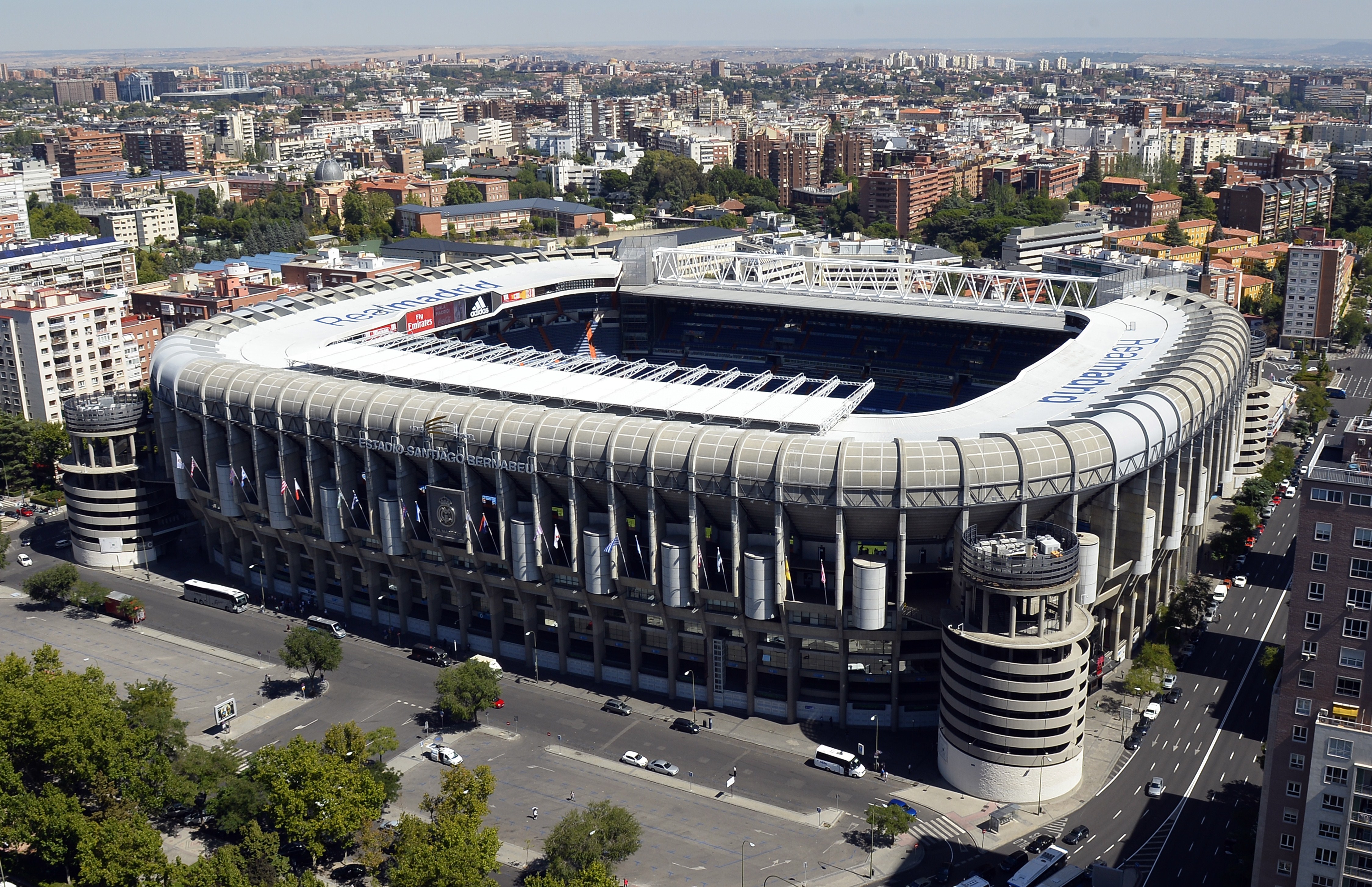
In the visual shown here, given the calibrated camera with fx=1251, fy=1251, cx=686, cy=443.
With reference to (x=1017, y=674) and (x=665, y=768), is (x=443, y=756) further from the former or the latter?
(x=1017, y=674)

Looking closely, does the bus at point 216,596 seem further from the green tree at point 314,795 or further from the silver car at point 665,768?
the silver car at point 665,768

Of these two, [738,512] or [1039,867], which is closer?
[1039,867]

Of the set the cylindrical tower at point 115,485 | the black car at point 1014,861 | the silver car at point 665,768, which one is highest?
the cylindrical tower at point 115,485

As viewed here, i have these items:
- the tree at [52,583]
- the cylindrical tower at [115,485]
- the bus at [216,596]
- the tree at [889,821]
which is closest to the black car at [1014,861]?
the tree at [889,821]

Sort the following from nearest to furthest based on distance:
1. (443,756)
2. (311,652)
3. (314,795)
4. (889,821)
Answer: (314,795), (889,821), (443,756), (311,652)

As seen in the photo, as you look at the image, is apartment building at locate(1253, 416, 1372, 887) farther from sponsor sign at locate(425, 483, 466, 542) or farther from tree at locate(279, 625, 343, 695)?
tree at locate(279, 625, 343, 695)

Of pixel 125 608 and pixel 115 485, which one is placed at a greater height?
pixel 115 485

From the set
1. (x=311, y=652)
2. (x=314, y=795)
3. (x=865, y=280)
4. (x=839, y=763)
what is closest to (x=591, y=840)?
(x=314, y=795)
